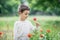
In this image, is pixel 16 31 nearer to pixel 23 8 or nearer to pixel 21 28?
pixel 21 28

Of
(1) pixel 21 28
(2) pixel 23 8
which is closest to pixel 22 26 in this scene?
(1) pixel 21 28

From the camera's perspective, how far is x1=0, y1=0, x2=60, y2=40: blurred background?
5.29ft

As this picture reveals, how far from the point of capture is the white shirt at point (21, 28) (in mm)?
1596

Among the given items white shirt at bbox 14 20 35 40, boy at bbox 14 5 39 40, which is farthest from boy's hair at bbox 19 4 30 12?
white shirt at bbox 14 20 35 40

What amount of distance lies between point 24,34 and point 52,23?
11.4 inches

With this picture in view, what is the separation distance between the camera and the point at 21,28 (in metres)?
1.60

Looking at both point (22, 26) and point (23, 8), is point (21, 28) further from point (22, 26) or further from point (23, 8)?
point (23, 8)

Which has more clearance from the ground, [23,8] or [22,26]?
[23,8]

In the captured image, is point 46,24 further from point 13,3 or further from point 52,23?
point 13,3

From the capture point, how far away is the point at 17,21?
1604mm

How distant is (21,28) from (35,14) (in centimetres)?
19

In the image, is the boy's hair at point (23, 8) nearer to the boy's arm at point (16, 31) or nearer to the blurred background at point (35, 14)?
the blurred background at point (35, 14)

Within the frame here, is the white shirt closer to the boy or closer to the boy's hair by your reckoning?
the boy

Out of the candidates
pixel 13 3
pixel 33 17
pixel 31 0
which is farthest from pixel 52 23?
pixel 13 3
